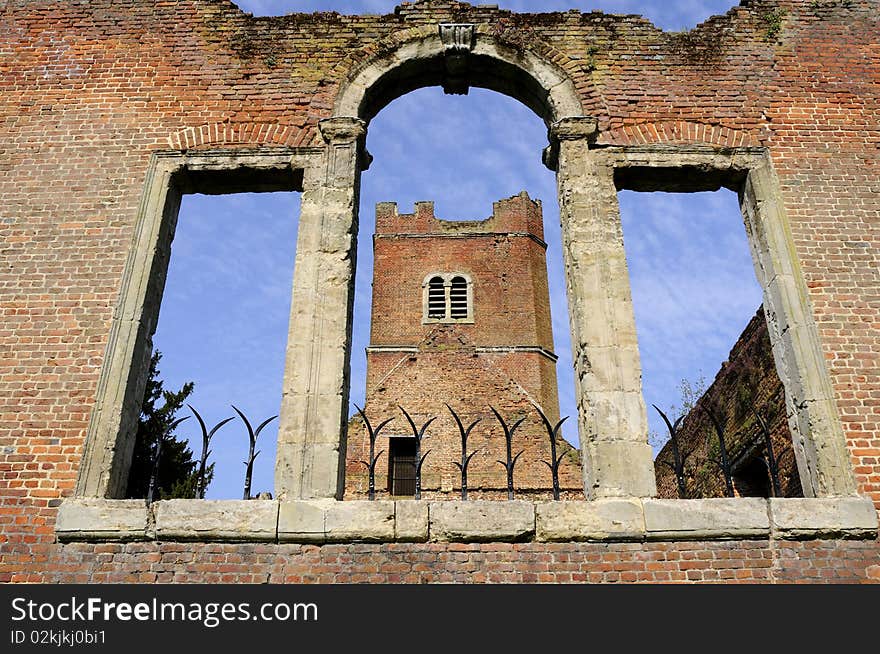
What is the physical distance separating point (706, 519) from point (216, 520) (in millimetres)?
3401

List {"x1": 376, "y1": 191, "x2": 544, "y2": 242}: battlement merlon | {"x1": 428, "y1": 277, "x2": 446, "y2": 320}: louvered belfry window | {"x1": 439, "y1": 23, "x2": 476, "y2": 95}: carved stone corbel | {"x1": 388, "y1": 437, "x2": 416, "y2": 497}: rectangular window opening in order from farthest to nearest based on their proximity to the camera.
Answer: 1. {"x1": 376, "y1": 191, "x2": 544, "y2": 242}: battlement merlon
2. {"x1": 428, "y1": 277, "x2": 446, "y2": 320}: louvered belfry window
3. {"x1": 388, "y1": 437, "x2": 416, "y2": 497}: rectangular window opening
4. {"x1": 439, "y1": 23, "x2": 476, "y2": 95}: carved stone corbel

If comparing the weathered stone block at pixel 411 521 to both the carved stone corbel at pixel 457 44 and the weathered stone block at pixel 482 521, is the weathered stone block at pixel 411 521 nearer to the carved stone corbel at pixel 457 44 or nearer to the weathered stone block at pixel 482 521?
the weathered stone block at pixel 482 521

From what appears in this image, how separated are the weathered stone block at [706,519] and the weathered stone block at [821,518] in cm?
10

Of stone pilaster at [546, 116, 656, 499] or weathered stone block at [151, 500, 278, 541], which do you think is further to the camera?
stone pilaster at [546, 116, 656, 499]

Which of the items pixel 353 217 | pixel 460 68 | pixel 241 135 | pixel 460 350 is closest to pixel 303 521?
pixel 353 217

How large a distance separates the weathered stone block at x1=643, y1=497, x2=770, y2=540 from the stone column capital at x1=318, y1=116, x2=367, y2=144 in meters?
4.18

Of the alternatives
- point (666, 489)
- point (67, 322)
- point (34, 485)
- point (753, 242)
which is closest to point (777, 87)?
point (753, 242)

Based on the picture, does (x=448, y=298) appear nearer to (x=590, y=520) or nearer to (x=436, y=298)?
(x=436, y=298)

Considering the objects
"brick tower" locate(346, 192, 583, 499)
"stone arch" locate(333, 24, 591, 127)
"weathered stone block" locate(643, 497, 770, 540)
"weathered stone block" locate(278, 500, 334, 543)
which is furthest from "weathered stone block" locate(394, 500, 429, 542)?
"brick tower" locate(346, 192, 583, 499)

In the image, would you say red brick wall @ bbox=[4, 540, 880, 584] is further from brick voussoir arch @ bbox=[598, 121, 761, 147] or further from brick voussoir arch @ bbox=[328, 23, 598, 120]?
brick voussoir arch @ bbox=[328, 23, 598, 120]

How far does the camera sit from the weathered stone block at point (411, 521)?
209 inches


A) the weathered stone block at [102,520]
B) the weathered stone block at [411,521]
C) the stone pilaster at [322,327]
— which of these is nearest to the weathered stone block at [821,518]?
the weathered stone block at [411,521]

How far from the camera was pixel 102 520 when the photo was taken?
5395mm

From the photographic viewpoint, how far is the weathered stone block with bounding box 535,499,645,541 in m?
5.31
